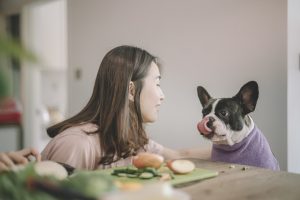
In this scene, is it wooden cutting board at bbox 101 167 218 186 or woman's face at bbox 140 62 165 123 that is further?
woman's face at bbox 140 62 165 123

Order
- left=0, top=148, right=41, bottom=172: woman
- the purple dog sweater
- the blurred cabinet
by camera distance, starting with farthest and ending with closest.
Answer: the blurred cabinet
the purple dog sweater
left=0, top=148, right=41, bottom=172: woman

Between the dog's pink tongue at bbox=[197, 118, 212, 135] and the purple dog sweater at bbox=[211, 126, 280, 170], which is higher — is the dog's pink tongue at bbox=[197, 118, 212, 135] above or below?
above

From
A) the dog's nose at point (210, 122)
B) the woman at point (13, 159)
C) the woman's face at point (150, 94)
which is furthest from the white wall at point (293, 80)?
the woman at point (13, 159)

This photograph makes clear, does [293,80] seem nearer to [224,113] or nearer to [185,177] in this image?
[224,113]

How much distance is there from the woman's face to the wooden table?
12.3 inches

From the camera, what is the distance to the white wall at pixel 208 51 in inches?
44.3

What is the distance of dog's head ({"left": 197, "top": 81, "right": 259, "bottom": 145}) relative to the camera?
0.96m

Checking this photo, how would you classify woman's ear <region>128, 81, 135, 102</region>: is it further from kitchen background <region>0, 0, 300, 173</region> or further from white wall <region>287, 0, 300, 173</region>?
white wall <region>287, 0, 300, 173</region>

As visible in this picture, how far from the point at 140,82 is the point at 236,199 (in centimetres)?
54

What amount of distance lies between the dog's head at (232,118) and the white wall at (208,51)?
4.7 inches

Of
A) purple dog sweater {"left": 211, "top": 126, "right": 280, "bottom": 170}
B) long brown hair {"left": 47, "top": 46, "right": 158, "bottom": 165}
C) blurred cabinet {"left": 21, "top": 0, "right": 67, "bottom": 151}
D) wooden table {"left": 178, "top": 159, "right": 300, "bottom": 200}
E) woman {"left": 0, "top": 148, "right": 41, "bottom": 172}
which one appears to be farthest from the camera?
blurred cabinet {"left": 21, "top": 0, "right": 67, "bottom": 151}

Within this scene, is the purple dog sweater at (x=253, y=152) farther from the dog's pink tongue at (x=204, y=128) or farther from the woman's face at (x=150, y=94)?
the woman's face at (x=150, y=94)

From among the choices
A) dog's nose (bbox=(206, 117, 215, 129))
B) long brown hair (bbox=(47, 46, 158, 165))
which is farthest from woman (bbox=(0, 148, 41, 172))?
dog's nose (bbox=(206, 117, 215, 129))

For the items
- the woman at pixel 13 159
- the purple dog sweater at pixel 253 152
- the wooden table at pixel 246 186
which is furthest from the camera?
the purple dog sweater at pixel 253 152
